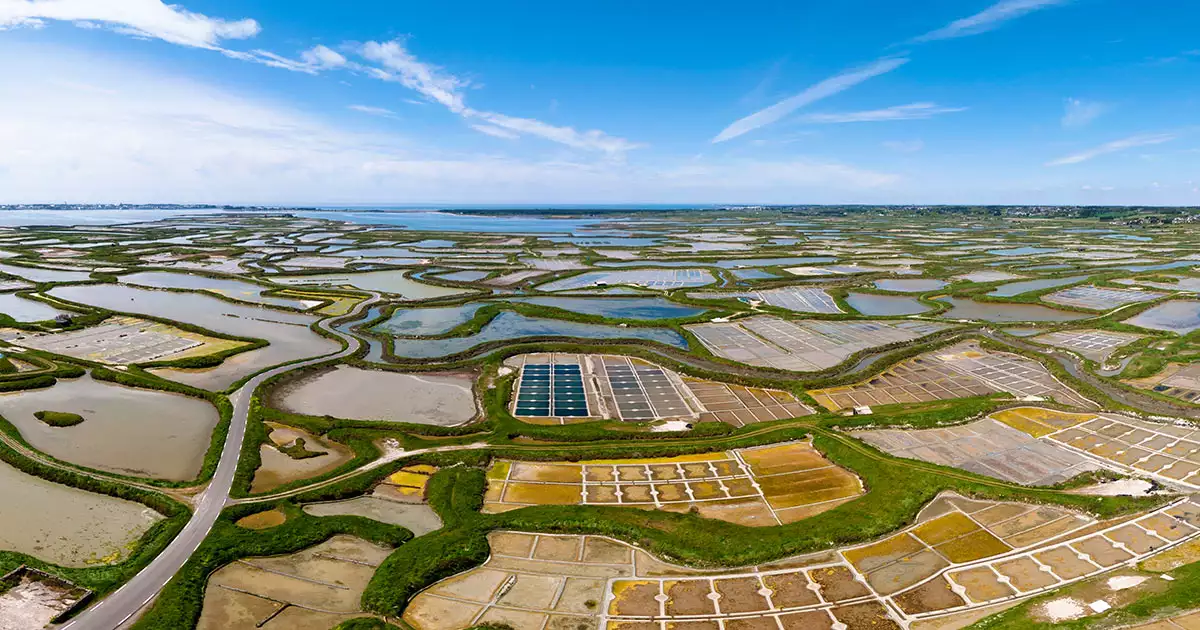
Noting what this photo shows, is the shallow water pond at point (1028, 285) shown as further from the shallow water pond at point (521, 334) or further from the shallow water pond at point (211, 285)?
the shallow water pond at point (211, 285)

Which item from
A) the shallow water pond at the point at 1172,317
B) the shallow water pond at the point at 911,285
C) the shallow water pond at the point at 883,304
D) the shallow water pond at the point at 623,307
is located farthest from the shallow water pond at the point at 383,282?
the shallow water pond at the point at 1172,317

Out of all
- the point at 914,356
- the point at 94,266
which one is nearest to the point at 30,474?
the point at 914,356

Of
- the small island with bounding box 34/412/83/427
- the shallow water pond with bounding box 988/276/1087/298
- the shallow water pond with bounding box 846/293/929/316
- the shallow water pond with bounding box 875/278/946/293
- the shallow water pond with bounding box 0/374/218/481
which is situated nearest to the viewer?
the shallow water pond with bounding box 0/374/218/481

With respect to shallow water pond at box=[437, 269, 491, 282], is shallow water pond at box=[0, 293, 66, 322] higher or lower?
lower

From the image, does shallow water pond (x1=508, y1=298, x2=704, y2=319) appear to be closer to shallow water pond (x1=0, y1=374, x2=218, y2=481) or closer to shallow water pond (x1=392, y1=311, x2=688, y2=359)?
shallow water pond (x1=392, y1=311, x2=688, y2=359)

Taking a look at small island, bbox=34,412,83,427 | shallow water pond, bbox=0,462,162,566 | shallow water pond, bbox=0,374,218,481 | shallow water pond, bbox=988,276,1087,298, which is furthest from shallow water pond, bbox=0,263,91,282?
shallow water pond, bbox=988,276,1087,298
